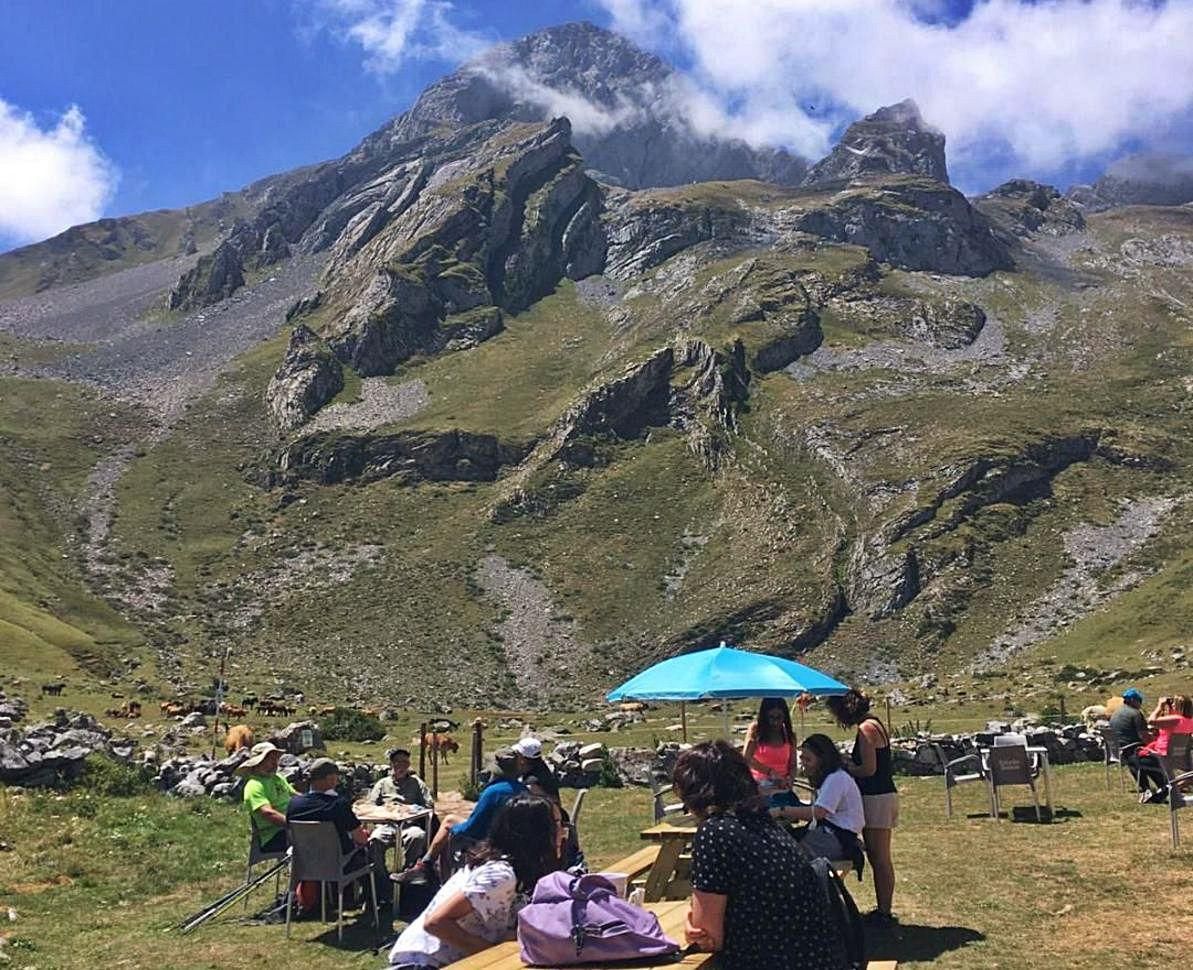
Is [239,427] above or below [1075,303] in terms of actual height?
below

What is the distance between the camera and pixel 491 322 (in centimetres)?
16212

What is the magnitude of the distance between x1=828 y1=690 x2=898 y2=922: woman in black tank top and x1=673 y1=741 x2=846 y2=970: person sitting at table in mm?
5208

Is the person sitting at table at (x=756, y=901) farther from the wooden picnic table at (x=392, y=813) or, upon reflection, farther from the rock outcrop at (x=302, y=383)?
the rock outcrop at (x=302, y=383)

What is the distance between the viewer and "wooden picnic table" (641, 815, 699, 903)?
391 inches

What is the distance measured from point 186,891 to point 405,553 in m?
86.6

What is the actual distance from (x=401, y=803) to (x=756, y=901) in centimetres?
914

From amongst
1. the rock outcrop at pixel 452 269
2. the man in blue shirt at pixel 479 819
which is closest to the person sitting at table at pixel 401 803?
the man in blue shirt at pixel 479 819

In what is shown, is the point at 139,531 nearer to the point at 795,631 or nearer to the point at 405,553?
the point at 405,553

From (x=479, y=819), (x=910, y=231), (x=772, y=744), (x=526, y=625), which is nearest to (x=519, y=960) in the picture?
(x=479, y=819)

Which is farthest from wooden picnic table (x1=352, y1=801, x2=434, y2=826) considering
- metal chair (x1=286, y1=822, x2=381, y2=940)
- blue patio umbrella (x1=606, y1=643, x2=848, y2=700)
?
blue patio umbrella (x1=606, y1=643, x2=848, y2=700)

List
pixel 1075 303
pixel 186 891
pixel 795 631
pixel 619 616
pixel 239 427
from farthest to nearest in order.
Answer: pixel 1075 303, pixel 239 427, pixel 619 616, pixel 795 631, pixel 186 891

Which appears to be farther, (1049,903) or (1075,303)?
(1075,303)

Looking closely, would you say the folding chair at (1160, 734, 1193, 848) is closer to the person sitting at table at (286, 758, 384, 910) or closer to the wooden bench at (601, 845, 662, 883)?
the wooden bench at (601, 845, 662, 883)

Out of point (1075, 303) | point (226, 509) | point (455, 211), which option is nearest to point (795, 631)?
point (226, 509)
